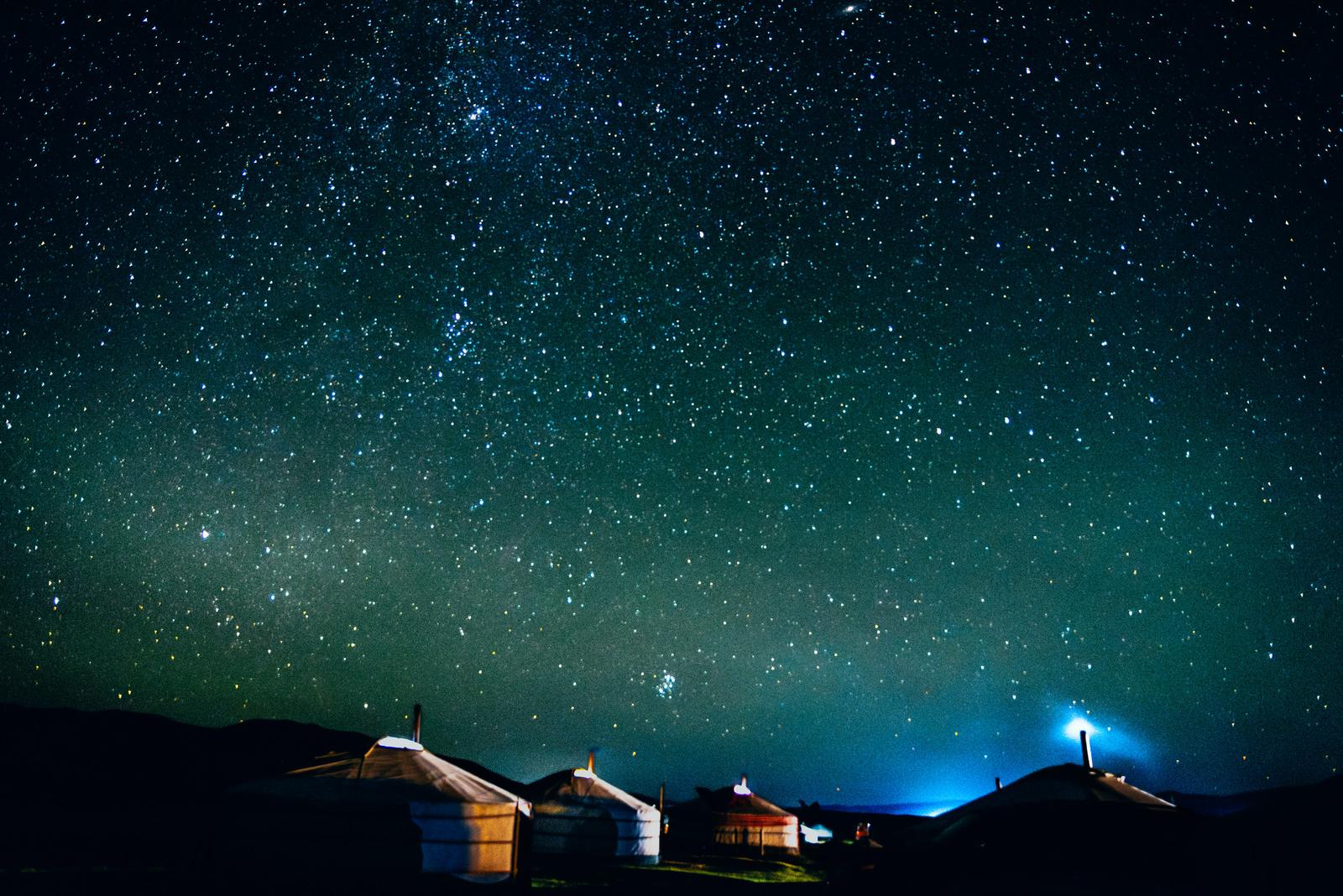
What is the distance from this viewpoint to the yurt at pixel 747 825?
32.7 metres

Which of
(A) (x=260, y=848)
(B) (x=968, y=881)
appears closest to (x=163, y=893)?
(A) (x=260, y=848)

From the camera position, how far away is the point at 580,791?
22.2 m

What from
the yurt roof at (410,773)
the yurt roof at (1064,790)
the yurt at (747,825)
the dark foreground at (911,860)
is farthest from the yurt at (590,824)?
the yurt at (747,825)

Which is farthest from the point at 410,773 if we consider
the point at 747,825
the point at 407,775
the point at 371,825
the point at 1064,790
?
the point at 747,825

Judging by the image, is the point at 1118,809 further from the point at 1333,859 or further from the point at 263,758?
the point at 263,758

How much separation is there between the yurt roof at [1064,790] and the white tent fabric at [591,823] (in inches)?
414

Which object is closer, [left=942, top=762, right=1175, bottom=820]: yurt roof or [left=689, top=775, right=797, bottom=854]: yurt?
[left=942, top=762, right=1175, bottom=820]: yurt roof

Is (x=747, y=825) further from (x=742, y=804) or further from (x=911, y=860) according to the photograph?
(x=911, y=860)

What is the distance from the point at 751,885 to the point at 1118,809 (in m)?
10.0

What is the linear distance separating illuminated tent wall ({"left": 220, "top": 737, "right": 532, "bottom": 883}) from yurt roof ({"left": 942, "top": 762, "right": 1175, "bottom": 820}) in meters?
8.73

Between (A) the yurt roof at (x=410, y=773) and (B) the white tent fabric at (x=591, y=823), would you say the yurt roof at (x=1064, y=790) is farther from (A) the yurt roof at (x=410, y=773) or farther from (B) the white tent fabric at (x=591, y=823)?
(B) the white tent fabric at (x=591, y=823)

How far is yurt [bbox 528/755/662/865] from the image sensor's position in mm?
20922

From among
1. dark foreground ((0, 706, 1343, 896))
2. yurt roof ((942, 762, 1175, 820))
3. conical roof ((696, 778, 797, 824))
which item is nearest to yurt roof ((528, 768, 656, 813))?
dark foreground ((0, 706, 1343, 896))

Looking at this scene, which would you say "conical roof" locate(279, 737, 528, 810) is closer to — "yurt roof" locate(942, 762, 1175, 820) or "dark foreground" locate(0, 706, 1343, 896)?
"dark foreground" locate(0, 706, 1343, 896)
